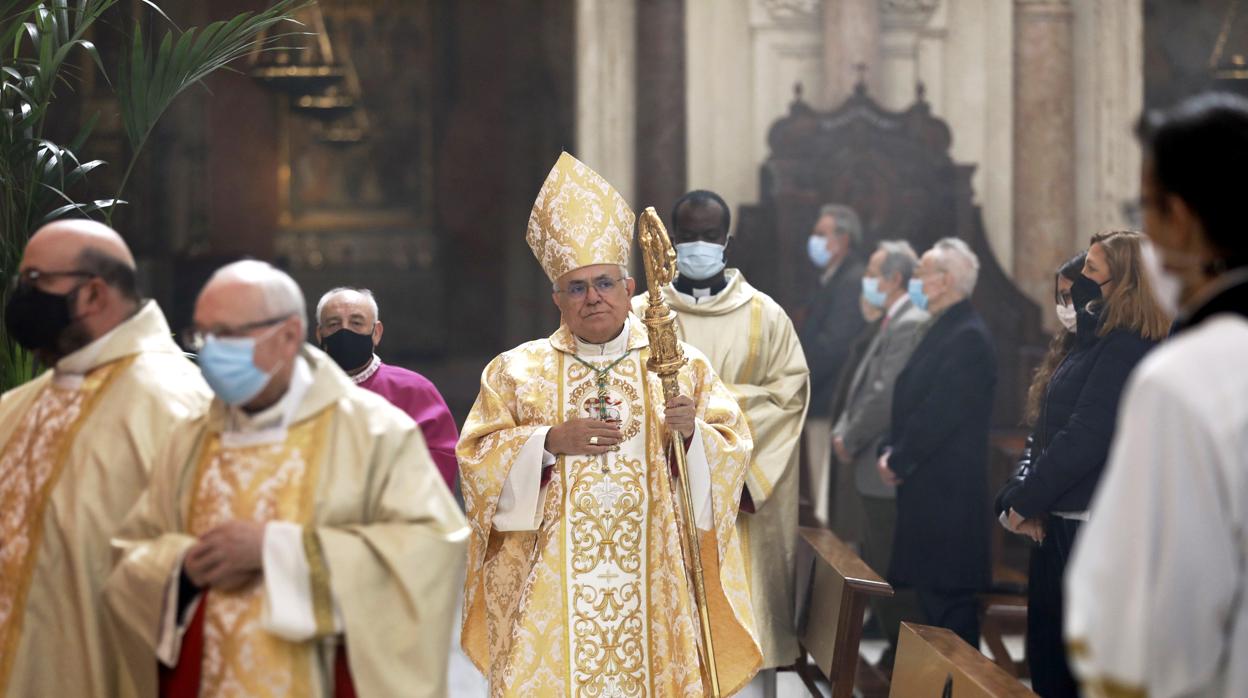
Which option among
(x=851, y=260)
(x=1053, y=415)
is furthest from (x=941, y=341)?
(x=851, y=260)

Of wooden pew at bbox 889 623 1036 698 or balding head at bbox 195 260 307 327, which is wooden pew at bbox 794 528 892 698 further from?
Answer: balding head at bbox 195 260 307 327

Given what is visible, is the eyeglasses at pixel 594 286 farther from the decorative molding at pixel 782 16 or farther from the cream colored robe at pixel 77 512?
the decorative molding at pixel 782 16

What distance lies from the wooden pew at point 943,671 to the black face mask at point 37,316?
204cm

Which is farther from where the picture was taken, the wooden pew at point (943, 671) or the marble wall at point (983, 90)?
the marble wall at point (983, 90)

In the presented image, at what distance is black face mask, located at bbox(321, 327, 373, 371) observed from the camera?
461cm

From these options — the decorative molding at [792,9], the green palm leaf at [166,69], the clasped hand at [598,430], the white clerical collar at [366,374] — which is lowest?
the clasped hand at [598,430]

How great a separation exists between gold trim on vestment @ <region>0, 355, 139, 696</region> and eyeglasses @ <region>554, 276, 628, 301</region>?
1.35 metres

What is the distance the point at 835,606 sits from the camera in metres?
4.55

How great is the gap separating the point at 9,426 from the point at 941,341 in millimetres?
3722

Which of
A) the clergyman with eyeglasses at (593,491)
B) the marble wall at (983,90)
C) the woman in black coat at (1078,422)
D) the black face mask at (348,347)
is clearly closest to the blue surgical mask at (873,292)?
the marble wall at (983,90)

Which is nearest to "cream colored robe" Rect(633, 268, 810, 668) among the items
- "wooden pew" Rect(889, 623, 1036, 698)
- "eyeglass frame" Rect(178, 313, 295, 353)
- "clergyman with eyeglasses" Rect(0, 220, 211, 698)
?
"wooden pew" Rect(889, 623, 1036, 698)

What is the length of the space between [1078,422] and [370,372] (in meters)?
2.11

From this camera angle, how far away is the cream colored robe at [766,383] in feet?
17.2

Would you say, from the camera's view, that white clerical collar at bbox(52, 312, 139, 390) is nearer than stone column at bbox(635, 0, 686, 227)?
Yes
